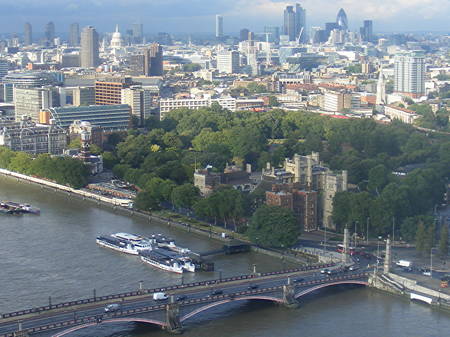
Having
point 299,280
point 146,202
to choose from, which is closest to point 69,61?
point 146,202

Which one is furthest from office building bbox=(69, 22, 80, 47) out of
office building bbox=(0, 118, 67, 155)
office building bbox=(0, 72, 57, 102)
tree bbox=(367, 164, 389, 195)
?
tree bbox=(367, 164, 389, 195)

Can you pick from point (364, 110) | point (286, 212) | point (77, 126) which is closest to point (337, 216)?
point (286, 212)

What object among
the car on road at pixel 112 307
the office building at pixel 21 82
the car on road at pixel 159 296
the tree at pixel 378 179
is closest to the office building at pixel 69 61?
the office building at pixel 21 82

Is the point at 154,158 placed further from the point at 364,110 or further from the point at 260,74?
the point at 260,74

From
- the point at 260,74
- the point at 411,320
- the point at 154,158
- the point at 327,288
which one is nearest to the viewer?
the point at 411,320

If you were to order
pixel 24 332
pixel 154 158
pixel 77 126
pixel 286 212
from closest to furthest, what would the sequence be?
pixel 24 332
pixel 286 212
pixel 154 158
pixel 77 126

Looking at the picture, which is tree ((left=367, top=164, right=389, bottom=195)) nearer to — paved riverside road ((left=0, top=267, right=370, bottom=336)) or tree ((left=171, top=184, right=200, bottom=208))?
tree ((left=171, top=184, right=200, bottom=208))
